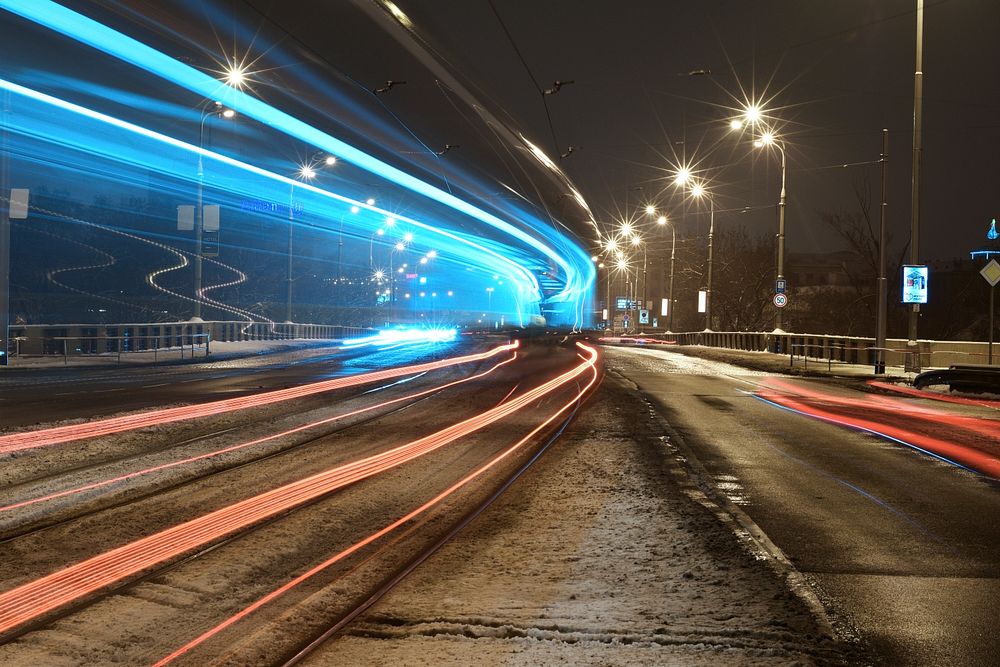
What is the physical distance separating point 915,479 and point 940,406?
11818 mm

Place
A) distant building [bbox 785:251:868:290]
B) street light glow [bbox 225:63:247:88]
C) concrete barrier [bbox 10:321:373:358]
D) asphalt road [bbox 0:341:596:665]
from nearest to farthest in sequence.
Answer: asphalt road [bbox 0:341:596:665] → street light glow [bbox 225:63:247:88] → concrete barrier [bbox 10:321:373:358] → distant building [bbox 785:251:868:290]

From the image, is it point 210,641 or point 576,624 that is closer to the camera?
point 210,641

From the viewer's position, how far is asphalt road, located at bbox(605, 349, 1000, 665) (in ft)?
16.8

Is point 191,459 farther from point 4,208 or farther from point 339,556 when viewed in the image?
point 4,208

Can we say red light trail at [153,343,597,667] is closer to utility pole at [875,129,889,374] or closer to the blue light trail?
the blue light trail

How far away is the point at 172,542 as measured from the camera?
7.04 m

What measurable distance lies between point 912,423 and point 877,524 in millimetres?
9938

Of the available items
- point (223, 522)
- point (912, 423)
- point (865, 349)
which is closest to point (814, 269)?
point (865, 349)

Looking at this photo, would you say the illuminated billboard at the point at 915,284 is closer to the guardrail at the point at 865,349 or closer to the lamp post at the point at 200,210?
the guardrail at the point at 865,349

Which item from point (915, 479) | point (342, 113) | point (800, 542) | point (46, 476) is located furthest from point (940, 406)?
point (342, 113)

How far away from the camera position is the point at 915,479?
34.9 ft

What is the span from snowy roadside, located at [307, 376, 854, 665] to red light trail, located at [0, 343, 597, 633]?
1.84 m

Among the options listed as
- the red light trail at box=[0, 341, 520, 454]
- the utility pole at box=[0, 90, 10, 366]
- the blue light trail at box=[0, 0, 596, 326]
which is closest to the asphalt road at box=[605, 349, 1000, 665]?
the red light trail at box=[0, 341, 520, 454]

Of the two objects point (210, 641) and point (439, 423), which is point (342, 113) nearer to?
point (439, 423)
